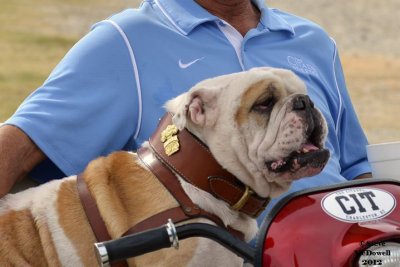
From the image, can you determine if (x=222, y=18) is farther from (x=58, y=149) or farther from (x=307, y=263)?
(x=307, y=263)

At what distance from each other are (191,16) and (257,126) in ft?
2.66

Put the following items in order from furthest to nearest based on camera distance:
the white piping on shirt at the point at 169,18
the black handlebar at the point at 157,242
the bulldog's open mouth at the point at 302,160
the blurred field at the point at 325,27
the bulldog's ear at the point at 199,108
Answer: the blurred field at the point at 325,27, the white piping on shirt at the point at 169,18, the bulldog's ear at the point at 199,108, the bulldog's open mouth at the point at 302,160, the black handlebar at the point at 157,242

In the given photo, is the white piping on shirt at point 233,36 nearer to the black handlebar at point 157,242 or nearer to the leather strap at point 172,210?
the leather strap at point 172,210

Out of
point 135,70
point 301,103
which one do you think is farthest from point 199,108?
point 135,70

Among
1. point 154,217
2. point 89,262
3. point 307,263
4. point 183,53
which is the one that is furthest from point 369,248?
point 183,53

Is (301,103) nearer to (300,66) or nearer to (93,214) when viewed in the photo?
(93,214)

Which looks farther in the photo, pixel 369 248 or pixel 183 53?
pixel 183 53

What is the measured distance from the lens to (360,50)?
52.3 feet

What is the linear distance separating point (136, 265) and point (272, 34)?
3.89ft

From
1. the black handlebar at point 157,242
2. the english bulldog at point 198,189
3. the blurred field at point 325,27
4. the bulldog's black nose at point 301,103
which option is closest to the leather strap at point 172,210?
the english bulldog at point 198,189

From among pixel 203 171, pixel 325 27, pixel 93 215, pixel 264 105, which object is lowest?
pixel 325 27

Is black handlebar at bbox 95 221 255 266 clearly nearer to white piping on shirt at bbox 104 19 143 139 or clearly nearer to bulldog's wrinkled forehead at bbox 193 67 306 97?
bulldog's wrinkled forehead at bbox 193 67 306 97

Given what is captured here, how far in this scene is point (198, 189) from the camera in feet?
7.77

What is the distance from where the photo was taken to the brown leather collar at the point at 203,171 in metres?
2.36
